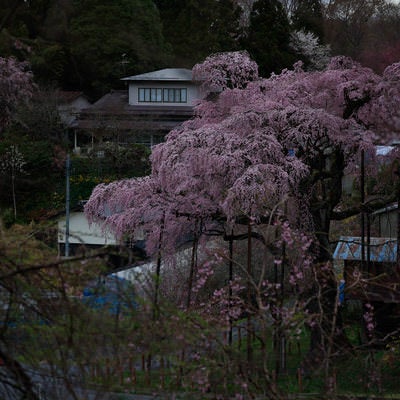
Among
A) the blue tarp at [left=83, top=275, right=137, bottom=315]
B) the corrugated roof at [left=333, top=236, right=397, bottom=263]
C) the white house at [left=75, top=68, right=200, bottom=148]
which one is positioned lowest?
the corrugated roof at [left=333, top=236, right=397, bottom=263]

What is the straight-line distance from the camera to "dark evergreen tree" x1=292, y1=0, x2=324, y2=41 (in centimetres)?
3984

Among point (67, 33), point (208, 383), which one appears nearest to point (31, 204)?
point (67, 33)

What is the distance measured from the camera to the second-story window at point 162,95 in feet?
109

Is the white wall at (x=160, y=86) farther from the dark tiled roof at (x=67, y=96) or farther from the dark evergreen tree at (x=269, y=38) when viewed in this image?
the dark evergreen tree at (x=269, y=38)

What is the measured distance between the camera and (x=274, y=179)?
1183cm

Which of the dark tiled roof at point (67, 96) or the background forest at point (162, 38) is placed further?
the background forest at point (162, 38)

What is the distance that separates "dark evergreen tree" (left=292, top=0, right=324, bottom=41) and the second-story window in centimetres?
950

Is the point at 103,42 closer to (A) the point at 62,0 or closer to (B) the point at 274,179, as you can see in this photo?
(A) the point at 62,0

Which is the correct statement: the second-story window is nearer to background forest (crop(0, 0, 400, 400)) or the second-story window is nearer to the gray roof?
the gray roof

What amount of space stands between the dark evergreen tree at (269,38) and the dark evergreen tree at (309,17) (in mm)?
3442

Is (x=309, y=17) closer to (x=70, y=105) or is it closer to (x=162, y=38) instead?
(x=162, y=38)

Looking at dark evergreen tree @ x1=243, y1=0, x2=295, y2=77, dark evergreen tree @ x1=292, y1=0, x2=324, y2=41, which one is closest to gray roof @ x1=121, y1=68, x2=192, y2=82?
dark evergreen tree @ x1=243, y1=0, x2=295, y2=77

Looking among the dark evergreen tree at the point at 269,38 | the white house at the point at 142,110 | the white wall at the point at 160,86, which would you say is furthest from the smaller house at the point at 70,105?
the dark evergreen tree at the point at 269,38

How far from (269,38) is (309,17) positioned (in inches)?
229
